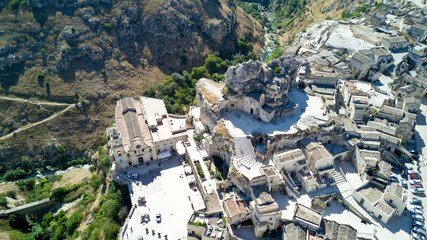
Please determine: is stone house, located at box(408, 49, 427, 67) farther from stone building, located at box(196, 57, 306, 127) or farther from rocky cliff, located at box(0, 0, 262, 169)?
rocky cliff, located at box(0, 0, 262, 169)

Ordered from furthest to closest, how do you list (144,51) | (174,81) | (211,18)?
(211,18)
(144,51)
(174,81)

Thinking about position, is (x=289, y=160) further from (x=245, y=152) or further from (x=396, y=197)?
(x=396, y=197)

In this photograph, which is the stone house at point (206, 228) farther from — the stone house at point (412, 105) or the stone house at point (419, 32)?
the stone house at point (419, 32)

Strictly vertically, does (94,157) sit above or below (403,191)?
above

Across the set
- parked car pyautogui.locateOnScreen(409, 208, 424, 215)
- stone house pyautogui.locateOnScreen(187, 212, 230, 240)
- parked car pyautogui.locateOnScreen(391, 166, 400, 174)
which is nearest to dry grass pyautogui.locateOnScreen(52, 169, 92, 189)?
stone house pyautogui.locateOnScreen(187, 212, 230, 240)

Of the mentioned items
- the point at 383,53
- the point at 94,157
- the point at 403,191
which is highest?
the point at 383,53

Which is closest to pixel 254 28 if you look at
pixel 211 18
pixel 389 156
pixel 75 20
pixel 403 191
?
pixel 211 18

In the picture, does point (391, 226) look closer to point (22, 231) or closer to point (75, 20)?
point (22, 231)

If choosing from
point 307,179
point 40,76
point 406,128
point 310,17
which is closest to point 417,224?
point 307,179
